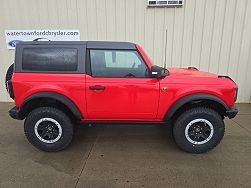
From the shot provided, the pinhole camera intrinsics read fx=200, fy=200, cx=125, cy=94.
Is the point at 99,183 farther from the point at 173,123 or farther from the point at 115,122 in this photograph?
the point at 173,123

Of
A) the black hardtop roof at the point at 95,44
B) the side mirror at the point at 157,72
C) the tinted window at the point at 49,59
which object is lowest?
the side mirror at the point at 157,72

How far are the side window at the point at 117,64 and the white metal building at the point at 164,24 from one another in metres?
2.90

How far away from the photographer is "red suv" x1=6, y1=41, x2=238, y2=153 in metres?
3.18

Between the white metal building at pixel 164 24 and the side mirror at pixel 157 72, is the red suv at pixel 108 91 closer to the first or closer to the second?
the side mirror at pixel 157 72

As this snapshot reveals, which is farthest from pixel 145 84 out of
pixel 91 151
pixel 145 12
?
pixel 145 12

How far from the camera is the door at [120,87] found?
318 centimetres

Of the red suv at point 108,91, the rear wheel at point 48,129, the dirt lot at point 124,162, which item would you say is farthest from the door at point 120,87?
the dirt lot at point 124,162

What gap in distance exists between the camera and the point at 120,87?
3.18 m

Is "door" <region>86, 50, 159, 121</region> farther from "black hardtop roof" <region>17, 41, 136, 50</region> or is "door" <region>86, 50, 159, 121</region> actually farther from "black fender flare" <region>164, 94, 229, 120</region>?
"black fender flare" <region>164, 94, 229, 120</region>

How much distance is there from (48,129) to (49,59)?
1.17m

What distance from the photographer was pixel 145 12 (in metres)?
5.77

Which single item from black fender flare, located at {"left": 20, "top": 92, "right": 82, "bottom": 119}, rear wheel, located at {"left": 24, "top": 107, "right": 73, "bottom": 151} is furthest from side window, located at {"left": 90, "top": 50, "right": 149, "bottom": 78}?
rear wheel, located at {"left": 24, "top": 107, "right": 73, "bottom": 151}

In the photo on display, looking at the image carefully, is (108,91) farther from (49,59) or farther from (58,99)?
(49,59)

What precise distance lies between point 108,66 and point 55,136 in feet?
4.88
